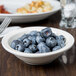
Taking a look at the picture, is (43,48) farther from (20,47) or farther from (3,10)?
(3,10)

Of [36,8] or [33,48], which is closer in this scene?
[33,48]

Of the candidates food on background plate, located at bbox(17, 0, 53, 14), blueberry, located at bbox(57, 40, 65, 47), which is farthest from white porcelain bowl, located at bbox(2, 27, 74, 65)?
food on background plate, located at bbox(17, 0, 53, 14)

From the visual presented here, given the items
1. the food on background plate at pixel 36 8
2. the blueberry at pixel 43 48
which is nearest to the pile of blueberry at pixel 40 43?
the blueberry at pixel 43 48

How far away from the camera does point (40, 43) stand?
817 mm

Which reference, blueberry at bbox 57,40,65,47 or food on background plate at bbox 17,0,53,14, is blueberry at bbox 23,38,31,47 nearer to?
blueberry at bbox 57,40,65,47

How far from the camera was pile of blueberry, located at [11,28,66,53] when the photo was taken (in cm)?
81

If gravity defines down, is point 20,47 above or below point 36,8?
above

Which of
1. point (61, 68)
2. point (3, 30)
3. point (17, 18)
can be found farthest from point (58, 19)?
point (61, 68)

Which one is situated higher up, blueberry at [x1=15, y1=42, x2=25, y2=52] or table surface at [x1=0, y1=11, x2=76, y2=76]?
blueberry at [x1=15, y1=42, x2=25, y2=52]

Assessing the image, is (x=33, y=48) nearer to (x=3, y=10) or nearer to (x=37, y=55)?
(x=37, y=55)

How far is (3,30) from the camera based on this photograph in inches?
44.8

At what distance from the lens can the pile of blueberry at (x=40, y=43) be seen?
811mm

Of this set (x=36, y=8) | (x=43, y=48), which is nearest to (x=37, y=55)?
(x=43, y=48)

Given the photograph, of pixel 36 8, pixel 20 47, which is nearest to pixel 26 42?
pixel 20 47
